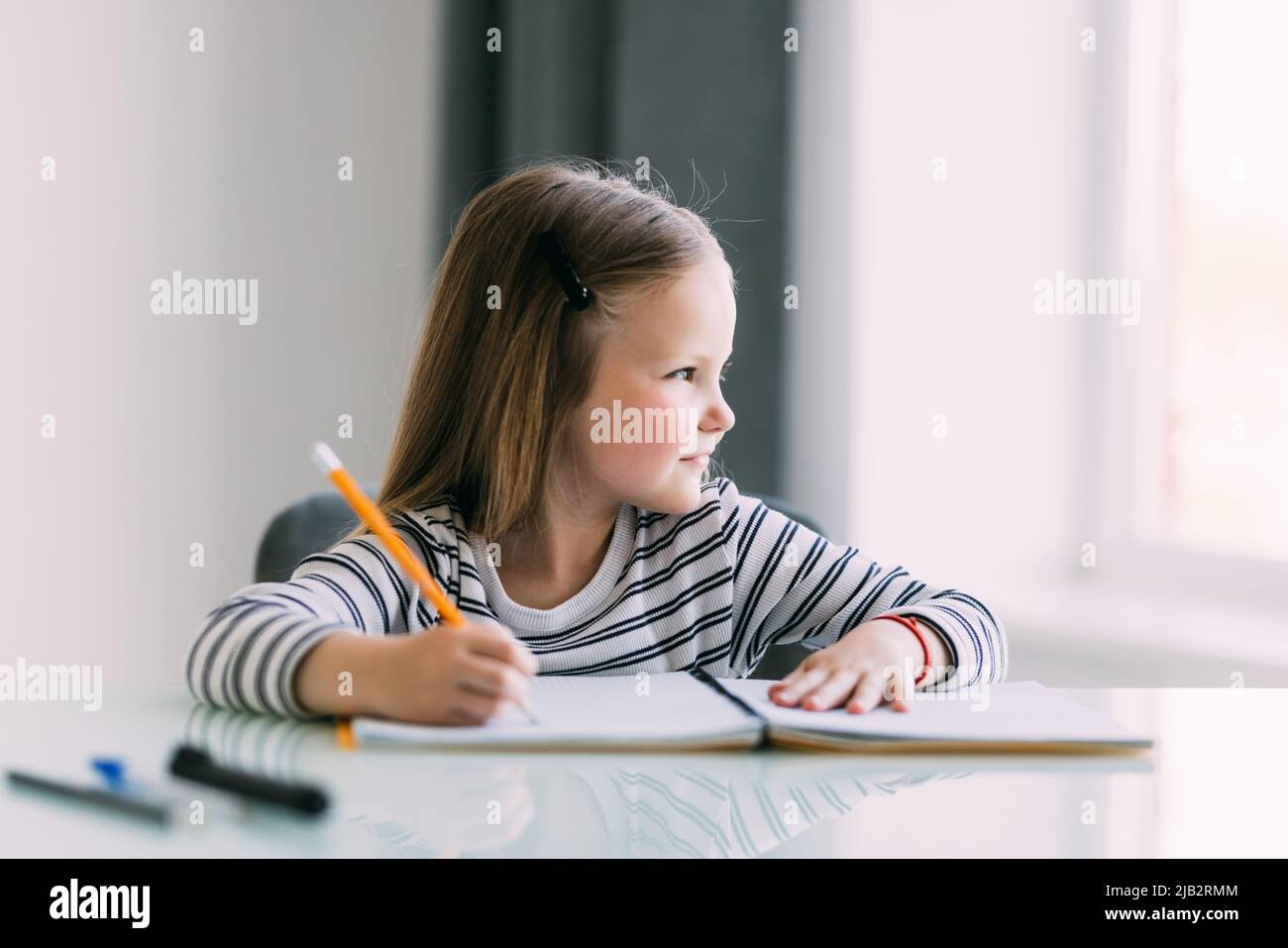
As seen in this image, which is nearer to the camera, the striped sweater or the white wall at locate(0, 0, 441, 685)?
the striped sweater

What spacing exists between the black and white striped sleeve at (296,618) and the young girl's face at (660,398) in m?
0.17

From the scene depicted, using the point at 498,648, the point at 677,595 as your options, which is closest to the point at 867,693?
the point at 498,648

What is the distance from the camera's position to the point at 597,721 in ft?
2.34

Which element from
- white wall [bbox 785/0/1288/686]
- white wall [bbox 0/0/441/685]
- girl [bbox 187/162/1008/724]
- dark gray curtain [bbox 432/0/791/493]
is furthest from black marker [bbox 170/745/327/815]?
white wall [bbox 0/0/441/685]

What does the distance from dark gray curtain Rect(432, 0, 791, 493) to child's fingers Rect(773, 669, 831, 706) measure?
1314mm

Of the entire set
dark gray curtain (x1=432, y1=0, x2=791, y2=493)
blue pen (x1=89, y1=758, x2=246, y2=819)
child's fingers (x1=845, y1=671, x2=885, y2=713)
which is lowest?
child's fingers (x1=845, y1=671, x2=885, y2=713)

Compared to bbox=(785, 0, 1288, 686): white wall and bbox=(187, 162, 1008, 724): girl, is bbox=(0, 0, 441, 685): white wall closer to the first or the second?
bbox=(785, 0, 1288, 686): white wall

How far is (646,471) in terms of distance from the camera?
1073 mm

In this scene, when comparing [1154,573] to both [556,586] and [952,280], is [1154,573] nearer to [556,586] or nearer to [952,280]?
[952,280]

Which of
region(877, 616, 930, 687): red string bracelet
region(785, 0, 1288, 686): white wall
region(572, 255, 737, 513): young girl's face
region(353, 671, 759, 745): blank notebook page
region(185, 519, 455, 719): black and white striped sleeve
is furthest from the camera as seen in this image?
region(785, 0, 1288, 686): white wall

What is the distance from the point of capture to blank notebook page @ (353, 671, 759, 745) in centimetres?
68

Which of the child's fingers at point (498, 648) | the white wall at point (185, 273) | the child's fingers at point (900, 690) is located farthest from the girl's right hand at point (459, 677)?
the white wall at point (185, 273)
